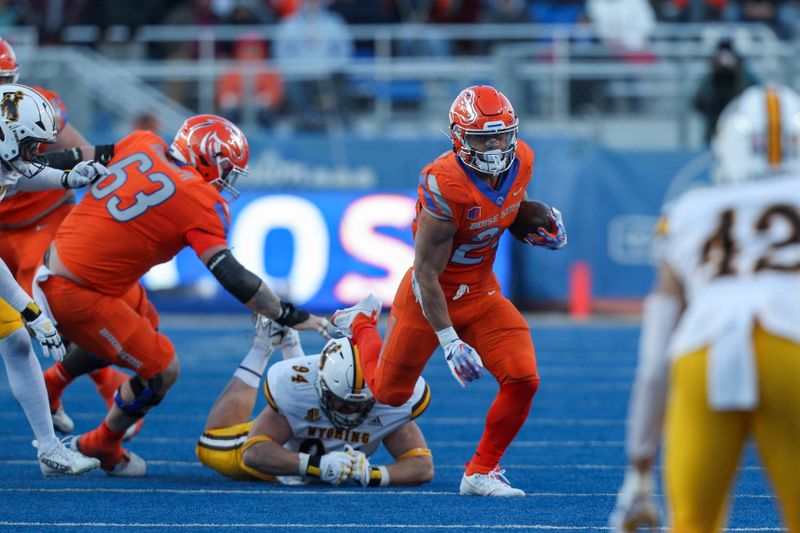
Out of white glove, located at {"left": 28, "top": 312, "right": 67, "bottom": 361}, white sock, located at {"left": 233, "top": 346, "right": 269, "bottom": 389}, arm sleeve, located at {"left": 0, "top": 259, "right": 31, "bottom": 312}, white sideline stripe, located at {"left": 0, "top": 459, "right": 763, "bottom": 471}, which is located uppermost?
arm sleeve, located at {"left": 0, "top": 259, "right": 31, "bottom": 312}

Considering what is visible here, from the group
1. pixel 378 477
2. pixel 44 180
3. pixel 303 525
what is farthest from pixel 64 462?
pixel 303 525

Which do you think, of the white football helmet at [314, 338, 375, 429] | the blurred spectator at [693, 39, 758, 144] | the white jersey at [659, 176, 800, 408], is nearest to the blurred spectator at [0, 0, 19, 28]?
the blurred spectator at [693, 39, 758, 144]

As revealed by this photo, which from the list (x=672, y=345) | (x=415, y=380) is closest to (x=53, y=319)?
(x=415, y=380)

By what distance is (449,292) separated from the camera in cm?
629

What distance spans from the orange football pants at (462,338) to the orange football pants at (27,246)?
221 centimetres

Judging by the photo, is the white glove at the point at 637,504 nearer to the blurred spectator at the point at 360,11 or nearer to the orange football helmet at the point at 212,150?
the orange football helmet at the point at 212,150

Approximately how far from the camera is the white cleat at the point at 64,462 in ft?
20.5

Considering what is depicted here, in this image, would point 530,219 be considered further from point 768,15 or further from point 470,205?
point 768,15

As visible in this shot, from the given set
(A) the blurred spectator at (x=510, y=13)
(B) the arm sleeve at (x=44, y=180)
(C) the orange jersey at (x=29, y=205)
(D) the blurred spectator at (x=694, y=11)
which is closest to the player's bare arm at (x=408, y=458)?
(B) the arm sleeve at (x=44, y=180)

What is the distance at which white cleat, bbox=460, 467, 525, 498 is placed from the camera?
6.01m

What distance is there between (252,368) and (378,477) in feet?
3.14

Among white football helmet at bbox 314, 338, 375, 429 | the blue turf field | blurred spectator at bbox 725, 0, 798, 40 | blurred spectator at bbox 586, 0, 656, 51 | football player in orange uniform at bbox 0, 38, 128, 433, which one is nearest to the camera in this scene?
the blue turf field

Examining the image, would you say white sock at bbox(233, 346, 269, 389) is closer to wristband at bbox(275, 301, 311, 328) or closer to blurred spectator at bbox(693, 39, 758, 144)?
wristband at bbox(275, 301, 311, 328)

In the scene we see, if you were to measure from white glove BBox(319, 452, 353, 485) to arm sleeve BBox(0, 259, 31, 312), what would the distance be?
4.98 ft
